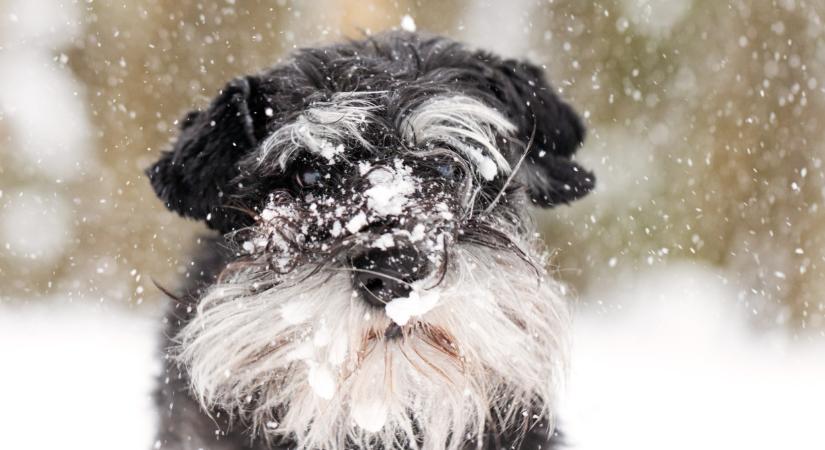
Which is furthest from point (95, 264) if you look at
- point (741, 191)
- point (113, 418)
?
point (741, 191)

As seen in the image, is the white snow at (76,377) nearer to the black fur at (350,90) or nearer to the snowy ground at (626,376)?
the snowy ground at (626,376)

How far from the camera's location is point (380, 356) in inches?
125

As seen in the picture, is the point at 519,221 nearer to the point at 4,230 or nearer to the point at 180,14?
the point at 180,14

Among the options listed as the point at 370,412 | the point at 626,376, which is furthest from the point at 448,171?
the point at 626,376

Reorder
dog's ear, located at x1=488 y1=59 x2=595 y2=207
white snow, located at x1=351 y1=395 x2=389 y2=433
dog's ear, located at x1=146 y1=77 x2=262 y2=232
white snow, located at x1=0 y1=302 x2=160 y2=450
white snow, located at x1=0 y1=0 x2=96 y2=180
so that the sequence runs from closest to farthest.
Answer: white snow, located at x1=351 y1=395 x2=389 y2=433, dog's ear, located at x1=146 y1=77 x2=262 y2=232, dog's ear, located at x1=488 y1=59 x2=595 y2=207, white snow, located at x1=0 y1=302 x2=160 y2=450, white snow, located at x1=0 y1=0 x2=96 y2=180

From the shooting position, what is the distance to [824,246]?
428 inches

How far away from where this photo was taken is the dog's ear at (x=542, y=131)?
4.22 meters

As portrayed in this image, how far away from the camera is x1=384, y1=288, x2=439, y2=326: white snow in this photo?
2891 mm

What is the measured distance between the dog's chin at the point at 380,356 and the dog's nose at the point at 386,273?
0.07m

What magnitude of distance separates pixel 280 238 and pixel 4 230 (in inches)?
404

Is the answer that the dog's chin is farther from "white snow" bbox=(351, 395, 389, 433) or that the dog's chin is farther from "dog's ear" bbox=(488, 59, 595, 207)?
"dog's ear" bbox=(488, 59, 595, 207)

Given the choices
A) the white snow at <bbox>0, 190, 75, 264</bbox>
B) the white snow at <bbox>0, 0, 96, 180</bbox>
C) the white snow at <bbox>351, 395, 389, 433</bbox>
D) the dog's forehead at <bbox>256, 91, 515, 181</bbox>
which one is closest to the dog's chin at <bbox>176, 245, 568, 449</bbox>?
the white snow at <bbox>351, 395, 389, 433</bbox>

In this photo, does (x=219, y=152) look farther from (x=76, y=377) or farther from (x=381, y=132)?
(x=76, y=377)

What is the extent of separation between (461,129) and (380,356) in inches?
44.0
